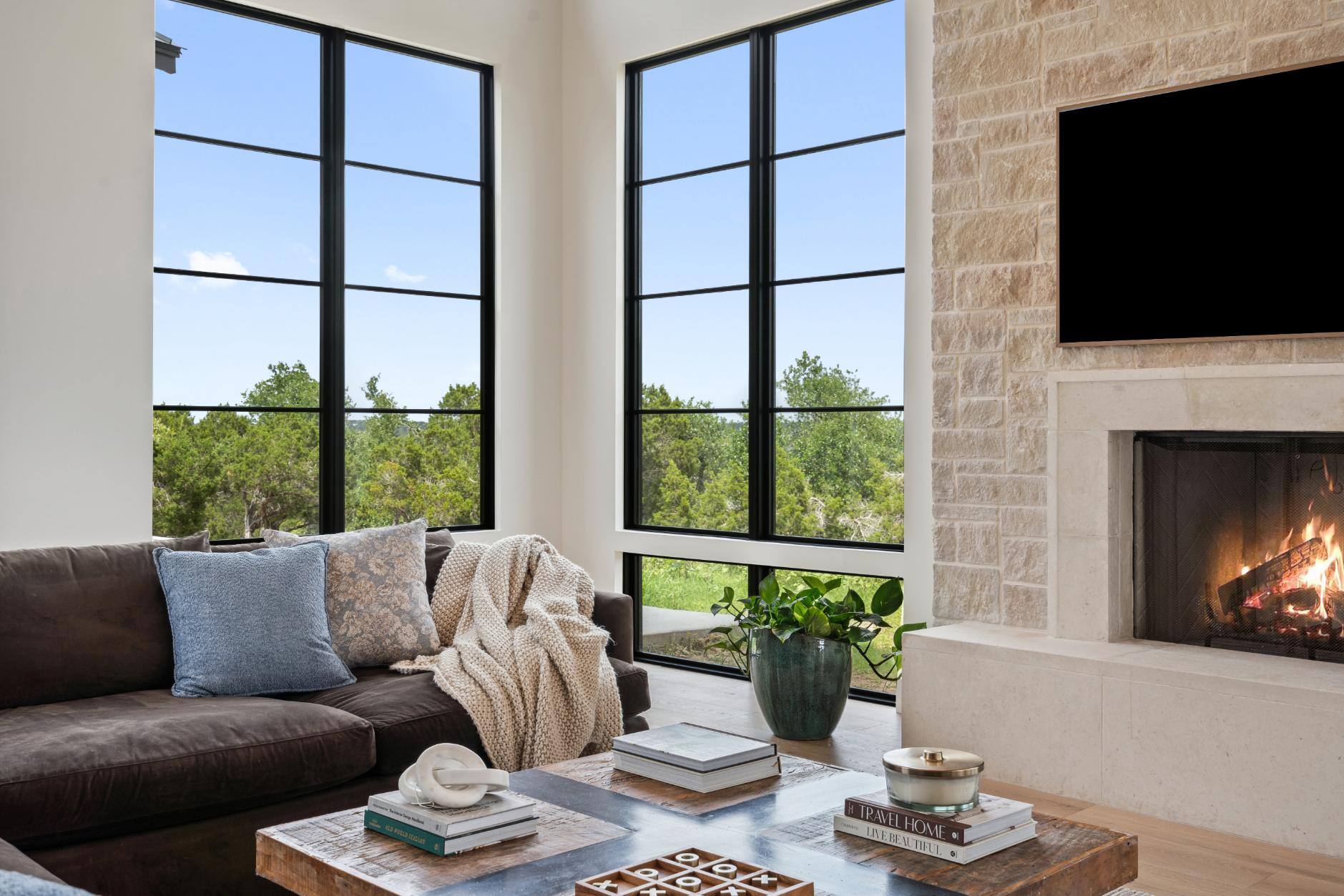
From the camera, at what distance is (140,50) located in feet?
14.9

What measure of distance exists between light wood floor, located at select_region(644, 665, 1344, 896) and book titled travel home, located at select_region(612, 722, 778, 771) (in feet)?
3.73

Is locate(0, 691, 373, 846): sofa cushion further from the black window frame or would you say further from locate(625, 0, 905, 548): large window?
locate(625, 0, 905, 548): large window

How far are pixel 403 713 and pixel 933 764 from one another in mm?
1583

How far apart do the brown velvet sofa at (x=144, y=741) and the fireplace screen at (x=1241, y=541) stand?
222cm

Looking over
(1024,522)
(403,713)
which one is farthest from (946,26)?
(403,713)

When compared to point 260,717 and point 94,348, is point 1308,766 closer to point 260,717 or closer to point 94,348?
point 260,717

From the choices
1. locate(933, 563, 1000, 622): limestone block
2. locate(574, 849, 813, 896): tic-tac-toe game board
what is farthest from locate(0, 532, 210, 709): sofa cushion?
locate(933, 563, 1000, 622): limestone block

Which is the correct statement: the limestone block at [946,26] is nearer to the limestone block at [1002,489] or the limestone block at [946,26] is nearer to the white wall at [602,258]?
the white wall at [602,258]

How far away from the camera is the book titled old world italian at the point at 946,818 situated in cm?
183

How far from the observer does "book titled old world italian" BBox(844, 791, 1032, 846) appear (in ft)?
6.01

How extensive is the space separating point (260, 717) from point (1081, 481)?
2.56 metres

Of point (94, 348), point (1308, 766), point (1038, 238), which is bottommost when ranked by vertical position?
point (1308, 766)

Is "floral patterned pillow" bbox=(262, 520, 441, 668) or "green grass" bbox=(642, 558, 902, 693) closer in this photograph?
"floral patterned pillow" bbox=(262, 520, 441, 668)

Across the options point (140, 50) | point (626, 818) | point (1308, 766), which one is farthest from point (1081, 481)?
point (140, 50)
